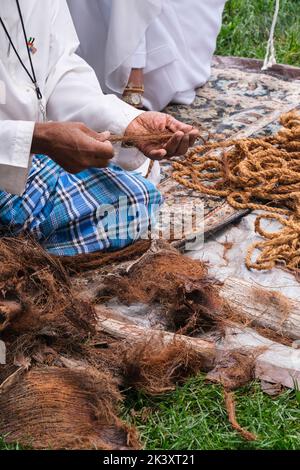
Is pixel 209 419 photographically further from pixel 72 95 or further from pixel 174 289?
pixel 72 95

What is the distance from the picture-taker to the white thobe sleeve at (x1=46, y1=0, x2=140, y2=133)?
2.99 metres

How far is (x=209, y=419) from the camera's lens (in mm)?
2309

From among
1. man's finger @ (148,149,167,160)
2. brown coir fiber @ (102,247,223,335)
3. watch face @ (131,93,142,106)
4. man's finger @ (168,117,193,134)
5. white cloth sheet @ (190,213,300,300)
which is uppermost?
man's finger @ (168,117,193,134)

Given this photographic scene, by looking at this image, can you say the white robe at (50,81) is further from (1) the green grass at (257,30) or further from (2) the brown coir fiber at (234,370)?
(1) the green grass at (257,30)

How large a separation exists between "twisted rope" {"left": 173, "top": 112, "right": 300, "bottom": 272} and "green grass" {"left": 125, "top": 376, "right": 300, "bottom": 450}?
2.66ft

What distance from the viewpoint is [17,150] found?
2.61m

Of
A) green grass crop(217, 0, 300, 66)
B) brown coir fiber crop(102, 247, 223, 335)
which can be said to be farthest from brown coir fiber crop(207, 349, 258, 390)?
green grass crop(217, 0, 300, 66)

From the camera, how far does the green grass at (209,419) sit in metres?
2.20

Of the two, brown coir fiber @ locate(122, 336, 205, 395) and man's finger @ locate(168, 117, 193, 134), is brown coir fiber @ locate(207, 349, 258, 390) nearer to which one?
brown coir fiber @ locate(122, 336, 205, 395)

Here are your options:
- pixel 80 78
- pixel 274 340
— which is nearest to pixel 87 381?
pixel 274 340

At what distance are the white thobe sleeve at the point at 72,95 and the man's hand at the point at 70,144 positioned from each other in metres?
0.33
